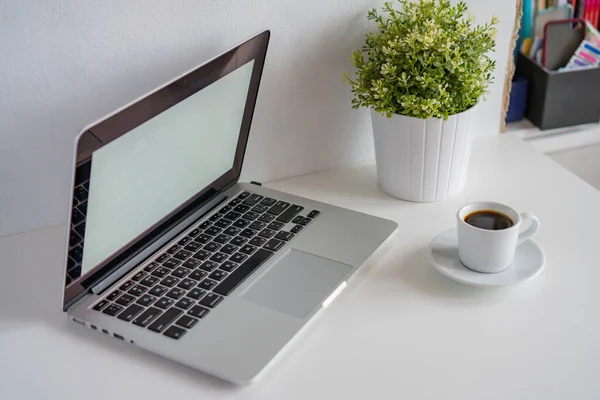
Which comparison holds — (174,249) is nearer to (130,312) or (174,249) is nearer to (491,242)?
(130,312)

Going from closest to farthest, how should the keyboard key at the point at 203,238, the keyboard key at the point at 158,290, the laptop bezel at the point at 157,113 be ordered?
the laptop bezel at the point at 157,113 → the keyboard key at the point at 158,290 → the keyboard key at the point at 203,238

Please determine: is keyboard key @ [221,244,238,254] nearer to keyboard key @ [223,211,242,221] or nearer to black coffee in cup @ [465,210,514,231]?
keyboard key @ [223,211,242,221]

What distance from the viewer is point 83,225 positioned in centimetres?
76

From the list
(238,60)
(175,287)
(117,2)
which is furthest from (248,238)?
(117,2)

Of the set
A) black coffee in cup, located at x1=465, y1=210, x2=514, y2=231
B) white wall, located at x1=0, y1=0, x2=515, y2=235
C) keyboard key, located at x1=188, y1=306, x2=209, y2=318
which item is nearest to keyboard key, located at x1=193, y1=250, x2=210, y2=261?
keyboard key, located at x1=188, y1=306, x2=209, y2=318

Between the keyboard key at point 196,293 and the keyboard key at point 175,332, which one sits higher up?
the keyboard key at point 196,293

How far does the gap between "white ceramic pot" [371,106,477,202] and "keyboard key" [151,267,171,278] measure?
1.25ft

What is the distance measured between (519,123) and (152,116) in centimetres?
81

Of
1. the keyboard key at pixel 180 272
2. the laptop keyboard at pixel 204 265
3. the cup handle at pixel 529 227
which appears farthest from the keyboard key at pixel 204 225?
the cup handle at pixel 529 227

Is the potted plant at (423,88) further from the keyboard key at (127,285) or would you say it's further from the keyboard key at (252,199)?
the keyboard key at (127,285)

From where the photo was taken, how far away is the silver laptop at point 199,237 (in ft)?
2.46

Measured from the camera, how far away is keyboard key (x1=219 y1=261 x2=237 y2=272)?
87cm

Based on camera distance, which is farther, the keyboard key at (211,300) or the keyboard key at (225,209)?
the keyboard key at (225,209)

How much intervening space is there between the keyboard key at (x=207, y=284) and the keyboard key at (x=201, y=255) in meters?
0.05
